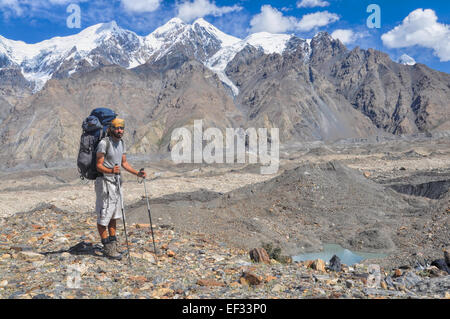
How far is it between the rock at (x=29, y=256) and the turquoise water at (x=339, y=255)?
24.1 feet

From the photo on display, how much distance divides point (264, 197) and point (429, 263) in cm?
819

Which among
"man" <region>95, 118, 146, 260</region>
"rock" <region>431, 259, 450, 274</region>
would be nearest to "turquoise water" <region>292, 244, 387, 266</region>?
"rock" <region>431, 259, 450, 274</region>

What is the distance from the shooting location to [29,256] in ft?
19.4

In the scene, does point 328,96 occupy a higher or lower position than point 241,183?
higher

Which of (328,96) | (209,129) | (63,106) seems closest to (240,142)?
(209,129)

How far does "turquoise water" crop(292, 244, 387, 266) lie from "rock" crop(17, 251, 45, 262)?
7.34 meters

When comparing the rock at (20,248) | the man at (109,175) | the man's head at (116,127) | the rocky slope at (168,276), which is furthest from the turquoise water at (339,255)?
the man's head at (116,127)

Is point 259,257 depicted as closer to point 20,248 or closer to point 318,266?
point 318,266

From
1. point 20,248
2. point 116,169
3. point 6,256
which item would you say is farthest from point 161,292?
point 20,248

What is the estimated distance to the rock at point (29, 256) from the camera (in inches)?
230

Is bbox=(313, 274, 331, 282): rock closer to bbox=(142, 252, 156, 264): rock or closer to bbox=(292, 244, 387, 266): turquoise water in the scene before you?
bbox=(142, 252, 156, 264): rock

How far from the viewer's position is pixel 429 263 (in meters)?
8.46

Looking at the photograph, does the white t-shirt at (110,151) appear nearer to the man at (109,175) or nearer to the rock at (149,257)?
the man at (109,175)
